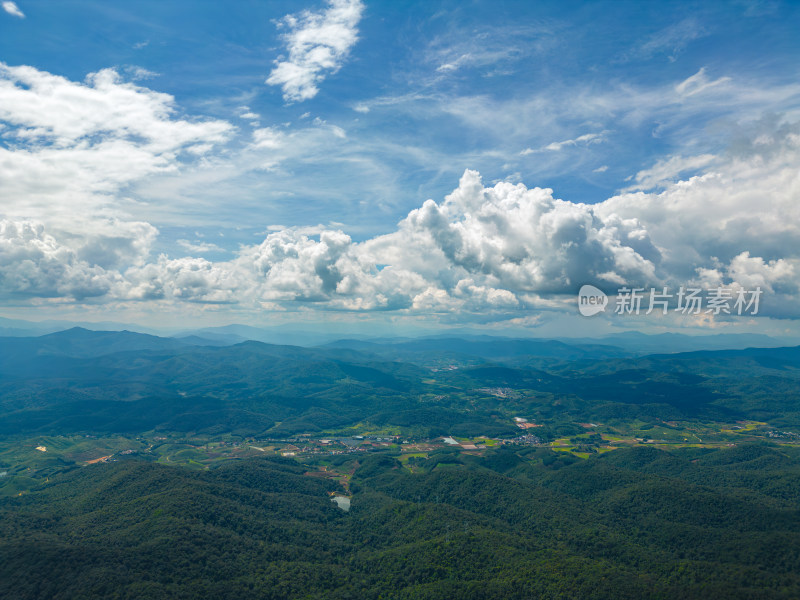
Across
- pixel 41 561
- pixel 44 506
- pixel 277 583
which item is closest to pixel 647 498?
pixel 277 583

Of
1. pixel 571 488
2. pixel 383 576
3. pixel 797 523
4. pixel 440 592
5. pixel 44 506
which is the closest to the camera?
pixel 440 592

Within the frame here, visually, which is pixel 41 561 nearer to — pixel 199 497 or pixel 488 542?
pixel 199 497

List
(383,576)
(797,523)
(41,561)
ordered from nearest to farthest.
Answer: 1. (41,561)
2. (383,576)
3. (797,523)

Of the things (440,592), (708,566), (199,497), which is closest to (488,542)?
(440,592)

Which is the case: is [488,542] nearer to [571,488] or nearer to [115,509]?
[571,488]

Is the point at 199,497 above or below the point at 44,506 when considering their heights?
above

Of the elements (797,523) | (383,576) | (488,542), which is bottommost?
(383,576)

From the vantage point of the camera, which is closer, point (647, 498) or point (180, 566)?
point (180, 566)
